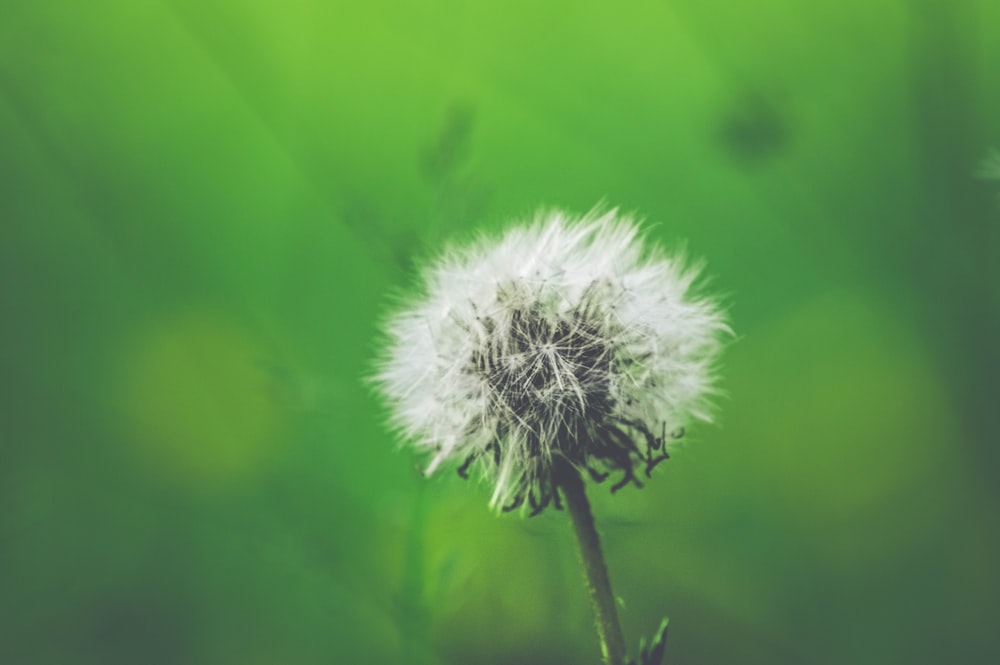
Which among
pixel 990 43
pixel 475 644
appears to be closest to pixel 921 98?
pixel 990 43

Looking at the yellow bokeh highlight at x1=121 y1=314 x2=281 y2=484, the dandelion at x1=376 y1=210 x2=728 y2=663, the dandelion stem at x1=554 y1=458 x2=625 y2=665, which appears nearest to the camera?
the dandelion stem at x1=554 y1=458 x2=625 y2=665

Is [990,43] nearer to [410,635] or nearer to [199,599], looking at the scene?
[410,635]

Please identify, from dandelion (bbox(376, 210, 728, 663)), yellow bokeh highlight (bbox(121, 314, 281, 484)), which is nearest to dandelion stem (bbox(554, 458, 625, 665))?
dandelion (bbox(376, 210, 728, 663))

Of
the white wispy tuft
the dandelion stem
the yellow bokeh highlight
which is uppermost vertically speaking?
the yellow bokeh highlight

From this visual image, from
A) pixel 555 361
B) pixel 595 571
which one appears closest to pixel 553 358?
pixel 555 361

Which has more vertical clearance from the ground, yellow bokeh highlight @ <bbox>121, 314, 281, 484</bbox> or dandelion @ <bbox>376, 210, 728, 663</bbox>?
yellow bokeh highlight @ <bbox>121, 314, 281, 484</bbox>

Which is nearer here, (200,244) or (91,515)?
(91,515)

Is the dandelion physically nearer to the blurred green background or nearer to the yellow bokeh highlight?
the blurred green background
